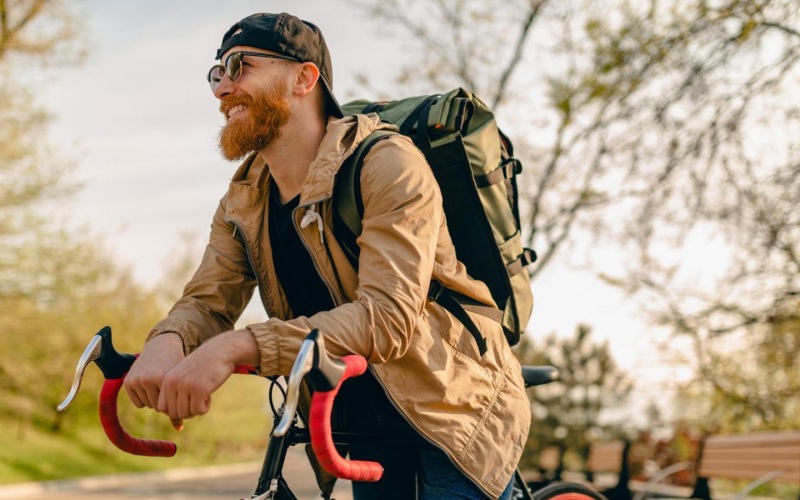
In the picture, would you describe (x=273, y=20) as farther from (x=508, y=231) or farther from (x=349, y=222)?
(x=508, y=231)

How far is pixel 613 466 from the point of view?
11.5m

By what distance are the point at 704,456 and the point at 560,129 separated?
19.1 feet

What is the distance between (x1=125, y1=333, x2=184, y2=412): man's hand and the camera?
1938mm

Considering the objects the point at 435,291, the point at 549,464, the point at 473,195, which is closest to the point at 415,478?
the point at 435,291

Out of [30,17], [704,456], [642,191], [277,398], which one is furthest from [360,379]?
[30,17]

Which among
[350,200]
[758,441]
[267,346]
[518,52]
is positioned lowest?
[758,441]

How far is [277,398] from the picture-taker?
245 centimetres

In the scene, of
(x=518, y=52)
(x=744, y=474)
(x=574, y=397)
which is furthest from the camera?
(x=574, y=397)

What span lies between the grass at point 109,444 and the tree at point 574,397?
6.67m

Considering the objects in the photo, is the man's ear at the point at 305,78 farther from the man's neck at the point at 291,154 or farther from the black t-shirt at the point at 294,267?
the black t-shirt at the point at 294,267

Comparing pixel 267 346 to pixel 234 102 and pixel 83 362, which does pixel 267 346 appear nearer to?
pixel 83 362

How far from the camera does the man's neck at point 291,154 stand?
243 centimetres

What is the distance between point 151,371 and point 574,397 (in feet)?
65.9

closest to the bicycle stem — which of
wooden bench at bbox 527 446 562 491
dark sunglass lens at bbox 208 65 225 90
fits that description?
dark sunglass lens at bbox 208 65 225 90
